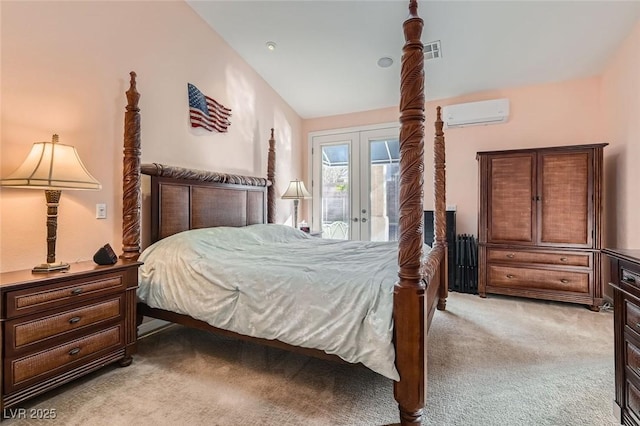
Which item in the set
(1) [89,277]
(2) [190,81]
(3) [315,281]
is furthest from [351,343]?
(2) [190,81]

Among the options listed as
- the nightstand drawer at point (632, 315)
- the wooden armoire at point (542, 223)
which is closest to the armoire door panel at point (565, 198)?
the wooden armoire at point (542, 223)

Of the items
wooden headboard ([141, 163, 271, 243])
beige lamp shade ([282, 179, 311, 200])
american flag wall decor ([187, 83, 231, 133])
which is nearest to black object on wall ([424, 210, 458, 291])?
beige lamp shade ([282, 179, 311, 200])

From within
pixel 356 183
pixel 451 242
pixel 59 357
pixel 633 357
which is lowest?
pixel 59 357

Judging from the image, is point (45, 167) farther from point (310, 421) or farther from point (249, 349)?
point (310, 421)

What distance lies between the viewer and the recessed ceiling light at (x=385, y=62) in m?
3.70

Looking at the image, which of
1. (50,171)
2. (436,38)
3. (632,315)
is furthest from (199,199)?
(632,315)

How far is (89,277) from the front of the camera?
1.99 meters

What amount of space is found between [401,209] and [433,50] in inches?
109

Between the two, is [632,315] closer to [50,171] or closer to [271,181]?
[50,171]

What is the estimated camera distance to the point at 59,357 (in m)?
1.84

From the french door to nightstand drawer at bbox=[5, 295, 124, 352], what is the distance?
3.52 meters

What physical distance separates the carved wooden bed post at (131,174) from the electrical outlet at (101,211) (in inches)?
6.4

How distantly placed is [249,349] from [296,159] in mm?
3462

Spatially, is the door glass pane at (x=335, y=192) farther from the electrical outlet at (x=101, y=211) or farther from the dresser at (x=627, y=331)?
the dresser at (x=627, y=331)
